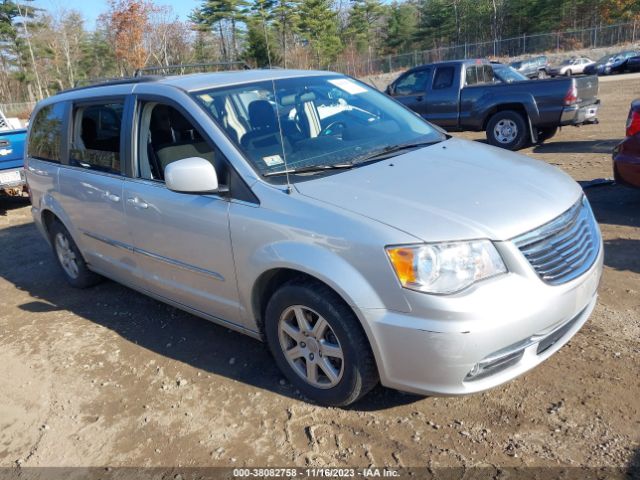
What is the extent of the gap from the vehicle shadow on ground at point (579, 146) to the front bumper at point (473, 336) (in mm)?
7968

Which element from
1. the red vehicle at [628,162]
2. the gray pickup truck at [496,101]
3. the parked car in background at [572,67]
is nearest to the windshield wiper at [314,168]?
the red vehicle at [628,162]

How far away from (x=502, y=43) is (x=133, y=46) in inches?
1271

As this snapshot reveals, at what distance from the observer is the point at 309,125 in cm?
367

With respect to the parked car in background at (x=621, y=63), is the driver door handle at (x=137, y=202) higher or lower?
higher

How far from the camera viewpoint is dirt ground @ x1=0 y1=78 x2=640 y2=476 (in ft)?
8.95

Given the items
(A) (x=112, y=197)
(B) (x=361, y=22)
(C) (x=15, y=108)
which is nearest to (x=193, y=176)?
(A) (x=112, y=197)

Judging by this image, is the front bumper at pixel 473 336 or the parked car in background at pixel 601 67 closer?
the front bumper at pixel 473 336

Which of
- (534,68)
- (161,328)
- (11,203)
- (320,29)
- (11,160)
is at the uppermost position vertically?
(320,29)

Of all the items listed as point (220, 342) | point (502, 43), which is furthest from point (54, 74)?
point (220, 342)

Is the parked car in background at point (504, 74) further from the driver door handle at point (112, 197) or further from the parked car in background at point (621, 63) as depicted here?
the parked car in background at point (621, 63)

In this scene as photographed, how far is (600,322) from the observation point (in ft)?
12.1

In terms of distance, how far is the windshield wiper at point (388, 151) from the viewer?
338cm

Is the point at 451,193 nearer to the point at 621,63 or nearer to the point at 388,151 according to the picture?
the point at 388,151

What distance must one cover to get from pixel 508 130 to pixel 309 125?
26.0 ft
